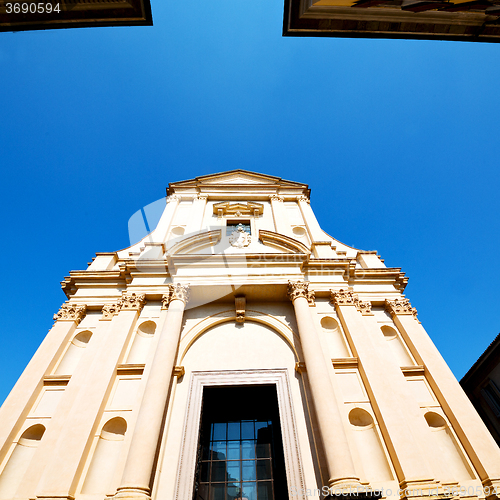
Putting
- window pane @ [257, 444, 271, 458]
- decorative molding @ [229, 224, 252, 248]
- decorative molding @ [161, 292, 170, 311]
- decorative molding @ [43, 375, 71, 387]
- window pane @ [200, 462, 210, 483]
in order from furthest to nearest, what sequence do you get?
decorative molding @ [229, 224, 252, 248], decorative molding @ [161, 292, 170, 311], decorative molding @ [43, 375, 71, 387], window pane @ [257, 444, 271, 458], window pane @ [200, 462, 210, 483]

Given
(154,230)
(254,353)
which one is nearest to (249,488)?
(254,353)

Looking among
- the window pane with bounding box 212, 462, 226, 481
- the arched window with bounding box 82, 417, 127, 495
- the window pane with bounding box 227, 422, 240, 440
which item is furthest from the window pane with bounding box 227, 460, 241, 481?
the arched window with bounding box 82, 417, 127, 495

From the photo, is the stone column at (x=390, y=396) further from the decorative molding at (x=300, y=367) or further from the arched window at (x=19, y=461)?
the arched window at (x=19, y=461)

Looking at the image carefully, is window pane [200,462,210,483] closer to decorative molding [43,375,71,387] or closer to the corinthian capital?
decorative molding [43,375,71,387]

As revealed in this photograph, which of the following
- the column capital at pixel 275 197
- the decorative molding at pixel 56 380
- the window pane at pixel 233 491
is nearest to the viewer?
the window pane at pixel 233 491

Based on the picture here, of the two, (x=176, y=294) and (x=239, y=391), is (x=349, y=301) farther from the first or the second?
(x=176, y=294)

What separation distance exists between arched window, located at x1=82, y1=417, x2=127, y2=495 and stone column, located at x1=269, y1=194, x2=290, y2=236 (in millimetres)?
10824

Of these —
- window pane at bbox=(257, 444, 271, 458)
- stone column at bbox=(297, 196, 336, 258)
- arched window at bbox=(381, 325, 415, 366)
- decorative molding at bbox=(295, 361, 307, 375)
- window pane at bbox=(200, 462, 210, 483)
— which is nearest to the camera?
window pane at bbox=(200, 462, 210, 483)

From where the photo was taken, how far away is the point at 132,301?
11.6 meters

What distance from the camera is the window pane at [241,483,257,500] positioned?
27.3 ft

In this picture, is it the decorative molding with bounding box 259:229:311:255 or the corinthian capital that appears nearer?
the corinthian capital

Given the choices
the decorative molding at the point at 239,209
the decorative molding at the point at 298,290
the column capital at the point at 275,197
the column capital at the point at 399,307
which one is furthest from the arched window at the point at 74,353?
the column capital at the point at 275,197

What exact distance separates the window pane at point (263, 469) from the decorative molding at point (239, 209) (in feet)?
40.4

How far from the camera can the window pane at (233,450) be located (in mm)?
9180
